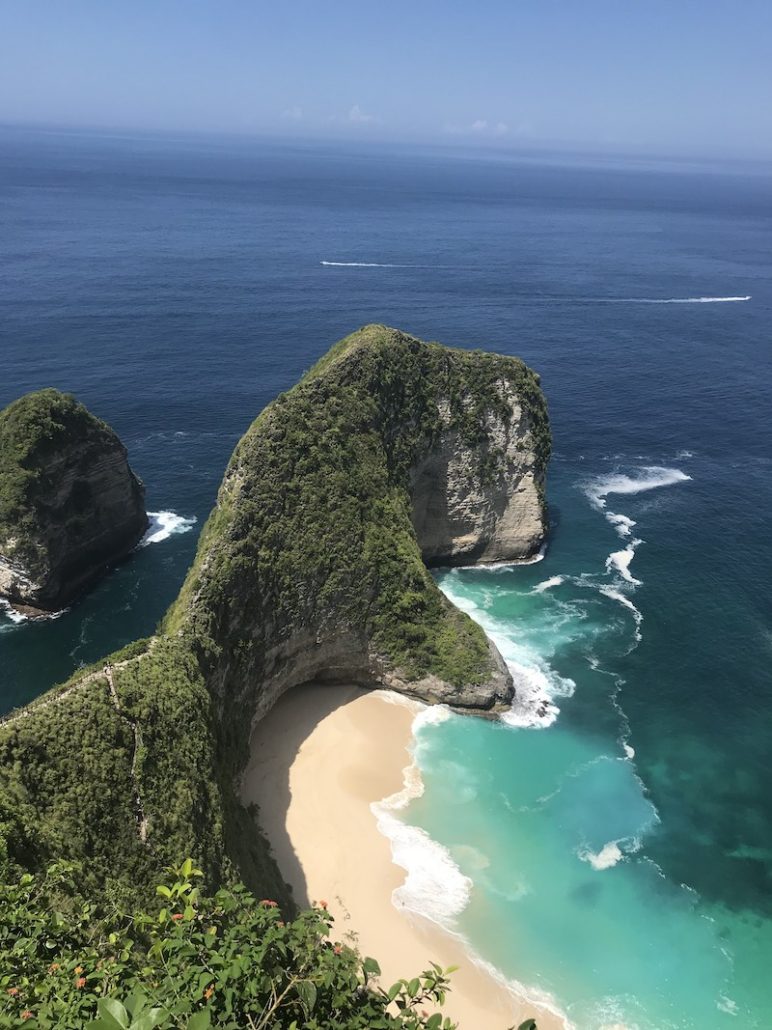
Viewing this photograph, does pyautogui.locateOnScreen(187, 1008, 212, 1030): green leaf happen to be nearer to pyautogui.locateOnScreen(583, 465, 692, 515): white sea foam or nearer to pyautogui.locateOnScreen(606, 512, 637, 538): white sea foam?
pyautogui.locateOnScreen(606, 512, 637, 538): white sea foam

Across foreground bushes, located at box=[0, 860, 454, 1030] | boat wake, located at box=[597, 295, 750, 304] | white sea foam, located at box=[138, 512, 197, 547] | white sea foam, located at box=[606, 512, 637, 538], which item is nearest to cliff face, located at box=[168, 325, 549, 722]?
white sea foam, located at box=[606, 512, 637, 538]

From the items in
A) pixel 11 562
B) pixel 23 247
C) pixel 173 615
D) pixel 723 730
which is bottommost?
pixel 723 730

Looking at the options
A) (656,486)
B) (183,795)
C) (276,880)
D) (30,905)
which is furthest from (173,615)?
(656,486)

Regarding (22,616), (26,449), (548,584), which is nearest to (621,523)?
(548,584)

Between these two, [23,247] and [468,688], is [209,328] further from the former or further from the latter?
[468,688]

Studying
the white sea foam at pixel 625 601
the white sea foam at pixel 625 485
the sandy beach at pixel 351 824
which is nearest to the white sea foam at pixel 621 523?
the white sea foam at pixel 625 485

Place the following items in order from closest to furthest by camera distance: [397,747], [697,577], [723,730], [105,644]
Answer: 1. [397,747]
2. [723,730]
3. [105,644]
4. [697,577]

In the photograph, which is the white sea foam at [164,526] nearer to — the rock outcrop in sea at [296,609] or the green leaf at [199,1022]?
the rock outcrop in sea at [296,609]
